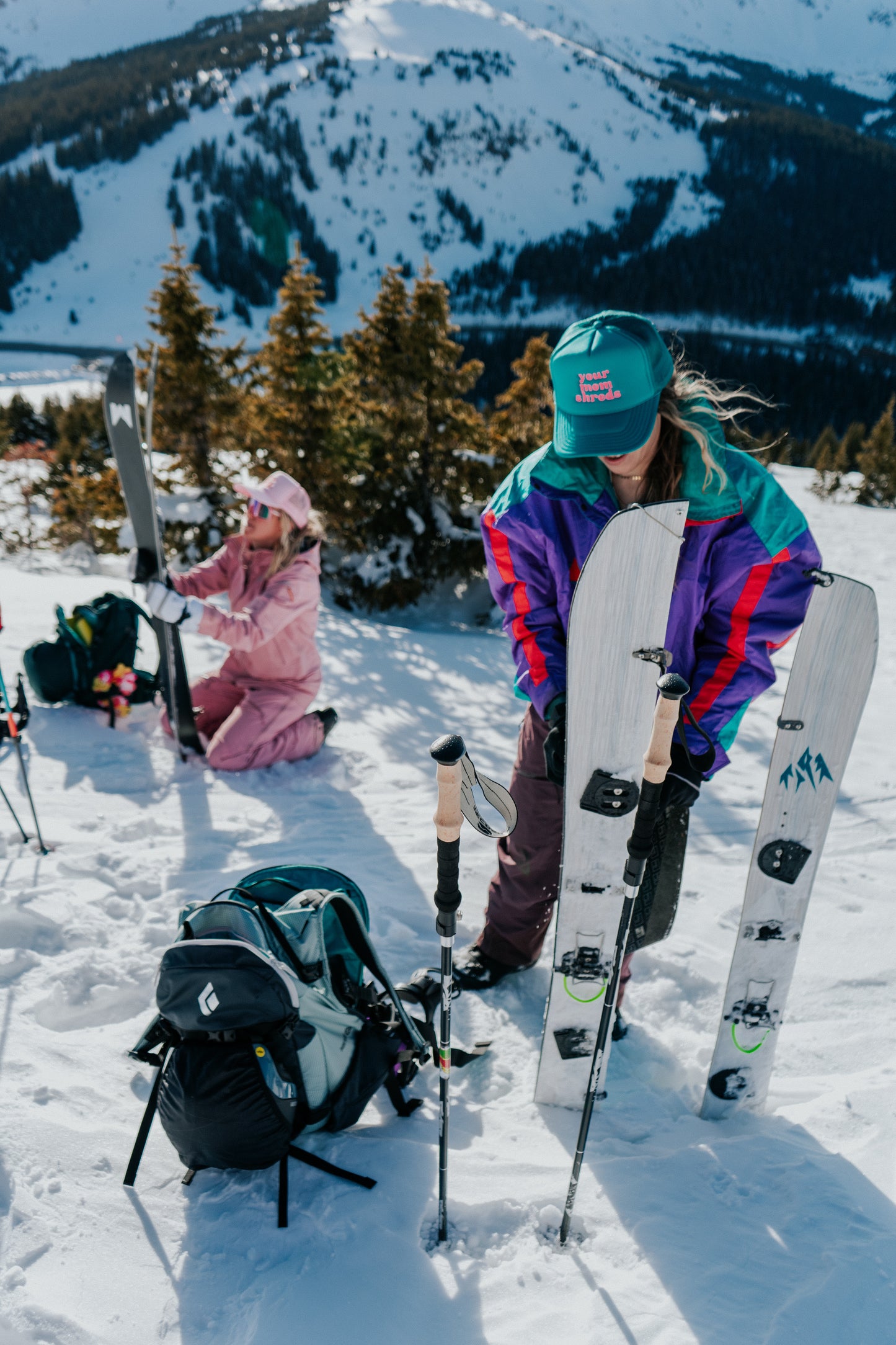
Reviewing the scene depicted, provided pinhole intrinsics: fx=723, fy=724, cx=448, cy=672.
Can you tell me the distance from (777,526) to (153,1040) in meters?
1.97

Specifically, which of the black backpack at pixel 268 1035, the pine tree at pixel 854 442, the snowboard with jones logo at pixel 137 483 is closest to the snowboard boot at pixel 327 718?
the snowboard with jones logo at pixel 137 483

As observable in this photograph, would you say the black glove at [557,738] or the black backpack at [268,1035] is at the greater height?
the black glove at [557,738]

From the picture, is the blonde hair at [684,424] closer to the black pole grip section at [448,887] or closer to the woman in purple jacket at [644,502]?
the woman in purple jacket at [644,502]

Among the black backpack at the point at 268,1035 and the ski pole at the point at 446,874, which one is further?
the black backpack at the point at 268,1035

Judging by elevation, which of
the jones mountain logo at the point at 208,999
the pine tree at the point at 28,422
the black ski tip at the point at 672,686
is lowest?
the pine tree at the point at 28,422

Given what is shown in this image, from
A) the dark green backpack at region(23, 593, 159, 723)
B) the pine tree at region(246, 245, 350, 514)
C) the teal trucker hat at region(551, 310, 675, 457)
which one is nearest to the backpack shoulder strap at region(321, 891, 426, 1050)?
the teal trucker hat at region(551, 310, 675, 457)

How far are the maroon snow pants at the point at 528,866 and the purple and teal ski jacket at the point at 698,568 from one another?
0.23m

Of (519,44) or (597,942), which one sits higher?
(519,44)

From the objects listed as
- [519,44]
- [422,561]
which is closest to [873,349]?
[422,561]

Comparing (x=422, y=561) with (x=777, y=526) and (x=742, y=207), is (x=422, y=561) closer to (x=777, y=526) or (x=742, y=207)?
(x=777, y=526)

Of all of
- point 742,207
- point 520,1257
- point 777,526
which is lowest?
point 520,1257

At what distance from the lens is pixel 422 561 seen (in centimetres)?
968

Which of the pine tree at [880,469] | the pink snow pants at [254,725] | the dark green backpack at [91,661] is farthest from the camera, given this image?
the pine tree at [880,469]

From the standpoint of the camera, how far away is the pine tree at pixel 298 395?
8.67 m
